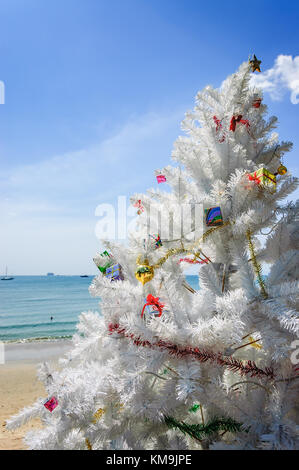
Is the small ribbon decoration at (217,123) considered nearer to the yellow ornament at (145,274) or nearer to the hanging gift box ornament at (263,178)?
the hanging gift box ornament at (263,178)

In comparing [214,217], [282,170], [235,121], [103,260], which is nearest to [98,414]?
[103,260]

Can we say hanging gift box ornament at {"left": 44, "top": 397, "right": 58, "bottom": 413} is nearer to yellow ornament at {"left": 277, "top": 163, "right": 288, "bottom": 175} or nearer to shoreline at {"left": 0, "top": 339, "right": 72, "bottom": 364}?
yellow ornament at {"left": 277, "top": 163, "right": 288, "bottom": 175}

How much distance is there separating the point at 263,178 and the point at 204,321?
868 mm

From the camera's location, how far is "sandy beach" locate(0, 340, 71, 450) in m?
4.20

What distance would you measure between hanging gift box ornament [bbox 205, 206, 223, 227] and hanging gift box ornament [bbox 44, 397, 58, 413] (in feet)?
4.57

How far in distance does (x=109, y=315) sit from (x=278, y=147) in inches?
65.8

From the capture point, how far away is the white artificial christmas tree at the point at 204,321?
4.51 ft

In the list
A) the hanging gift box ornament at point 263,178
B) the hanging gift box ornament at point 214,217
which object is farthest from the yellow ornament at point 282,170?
the hanging gift box ornament at point 214,217

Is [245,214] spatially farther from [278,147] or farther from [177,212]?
[278,147]

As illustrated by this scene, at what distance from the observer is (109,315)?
164 cm

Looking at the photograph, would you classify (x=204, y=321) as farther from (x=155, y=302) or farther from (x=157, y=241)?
(x=157, y=241)

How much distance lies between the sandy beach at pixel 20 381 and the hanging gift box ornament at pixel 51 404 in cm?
22

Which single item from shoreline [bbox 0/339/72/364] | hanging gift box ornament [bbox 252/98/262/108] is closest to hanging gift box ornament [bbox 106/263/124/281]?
hanging gift box ornament [bbox 252/98/262/108]
